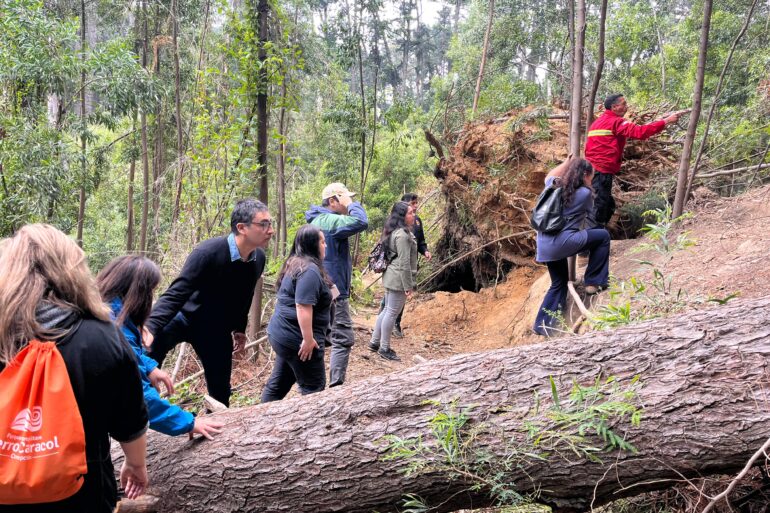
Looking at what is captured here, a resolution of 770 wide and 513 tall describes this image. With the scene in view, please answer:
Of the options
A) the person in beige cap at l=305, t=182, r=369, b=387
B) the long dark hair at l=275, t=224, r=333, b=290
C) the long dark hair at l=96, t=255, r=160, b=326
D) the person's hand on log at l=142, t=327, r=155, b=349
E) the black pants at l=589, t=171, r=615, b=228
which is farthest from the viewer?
the black pants at l=589, t=171, r=615, b=228

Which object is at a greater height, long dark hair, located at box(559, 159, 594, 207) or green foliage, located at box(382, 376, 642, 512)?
long dark hair, located at box(559, 159, 594, 207)

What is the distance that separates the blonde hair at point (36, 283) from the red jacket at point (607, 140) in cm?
563

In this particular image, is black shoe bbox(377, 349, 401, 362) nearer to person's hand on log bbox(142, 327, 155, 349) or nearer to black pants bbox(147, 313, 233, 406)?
black pants bbox(147, 313, 233, 406)

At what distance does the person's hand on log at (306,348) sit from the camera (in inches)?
157

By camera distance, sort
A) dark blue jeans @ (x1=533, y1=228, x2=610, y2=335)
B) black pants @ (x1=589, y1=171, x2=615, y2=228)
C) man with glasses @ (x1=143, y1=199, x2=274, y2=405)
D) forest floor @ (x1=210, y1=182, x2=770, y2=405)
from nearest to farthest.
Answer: man with glasses @ (x1=143, y1=199, x2=274, y2=405)
forest floor @ (x1=210, y1=182, x2=770, y2=405)
dark blue jeans @ (x1=533, y1=228, x2=610, y2=335)
black pants @ (x1=589, y1=171, x2=615, y2=228)

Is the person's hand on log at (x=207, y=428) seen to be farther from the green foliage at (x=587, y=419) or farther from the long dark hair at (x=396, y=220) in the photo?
the long dark hair at (x=396, y=220)

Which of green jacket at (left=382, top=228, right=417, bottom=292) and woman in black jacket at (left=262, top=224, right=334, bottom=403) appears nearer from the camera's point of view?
woman in black jacket at (left=262, top=224, right=334, bottom=403)

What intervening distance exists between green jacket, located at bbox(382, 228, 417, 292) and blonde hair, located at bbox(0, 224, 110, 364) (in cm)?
483

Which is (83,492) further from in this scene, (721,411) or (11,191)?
(11,191)

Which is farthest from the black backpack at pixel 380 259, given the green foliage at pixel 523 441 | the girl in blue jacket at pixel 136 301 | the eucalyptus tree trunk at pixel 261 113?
the green foliage at pixel 523 441

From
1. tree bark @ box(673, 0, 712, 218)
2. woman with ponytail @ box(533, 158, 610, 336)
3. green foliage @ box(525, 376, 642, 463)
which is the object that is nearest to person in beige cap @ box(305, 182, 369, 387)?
woman with ponytail @ box(533, 158, 610, 336)

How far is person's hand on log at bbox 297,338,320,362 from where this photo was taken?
3.98 metres

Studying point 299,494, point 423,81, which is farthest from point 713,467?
point 423,81

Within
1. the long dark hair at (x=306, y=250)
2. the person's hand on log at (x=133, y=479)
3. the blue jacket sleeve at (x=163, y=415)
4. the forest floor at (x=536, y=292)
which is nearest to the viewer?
the person's hand on log at (x=133, y=479)
